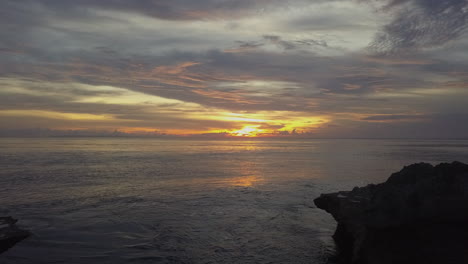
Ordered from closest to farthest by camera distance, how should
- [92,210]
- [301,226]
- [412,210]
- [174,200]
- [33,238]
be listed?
1. [412,210]
2. [33,238]
3. [301,226]
4. [92,210]
5. [174,200]

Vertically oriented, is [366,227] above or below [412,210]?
below

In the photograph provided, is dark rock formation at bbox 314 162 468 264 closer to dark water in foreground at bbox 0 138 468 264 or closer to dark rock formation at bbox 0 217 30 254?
dark water in foreground at bbox 0 138 468 264

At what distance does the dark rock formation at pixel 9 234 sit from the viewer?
41.7 feet

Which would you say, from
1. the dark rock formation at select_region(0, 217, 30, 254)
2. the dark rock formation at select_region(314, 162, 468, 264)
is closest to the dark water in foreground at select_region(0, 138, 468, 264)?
the dark rock formation at select_region(0, 217, 30, 254)

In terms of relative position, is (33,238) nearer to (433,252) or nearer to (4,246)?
(4,246)

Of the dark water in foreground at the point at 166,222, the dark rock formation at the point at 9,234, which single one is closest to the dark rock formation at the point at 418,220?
the dark water in foreground at the point at 166,222

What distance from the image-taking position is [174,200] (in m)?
23.2

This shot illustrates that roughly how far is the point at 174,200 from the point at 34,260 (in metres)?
12.0

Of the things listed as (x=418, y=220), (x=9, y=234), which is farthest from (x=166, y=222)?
(x=418, y=220)

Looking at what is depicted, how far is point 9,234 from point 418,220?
16386 millimetres

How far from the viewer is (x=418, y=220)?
10211 mm

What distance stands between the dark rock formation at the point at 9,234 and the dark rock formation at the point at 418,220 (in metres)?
14.0

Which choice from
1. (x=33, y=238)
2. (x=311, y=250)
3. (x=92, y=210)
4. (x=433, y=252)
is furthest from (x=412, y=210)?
(x=92, y=210)

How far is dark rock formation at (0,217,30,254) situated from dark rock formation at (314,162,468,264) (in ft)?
45.9
